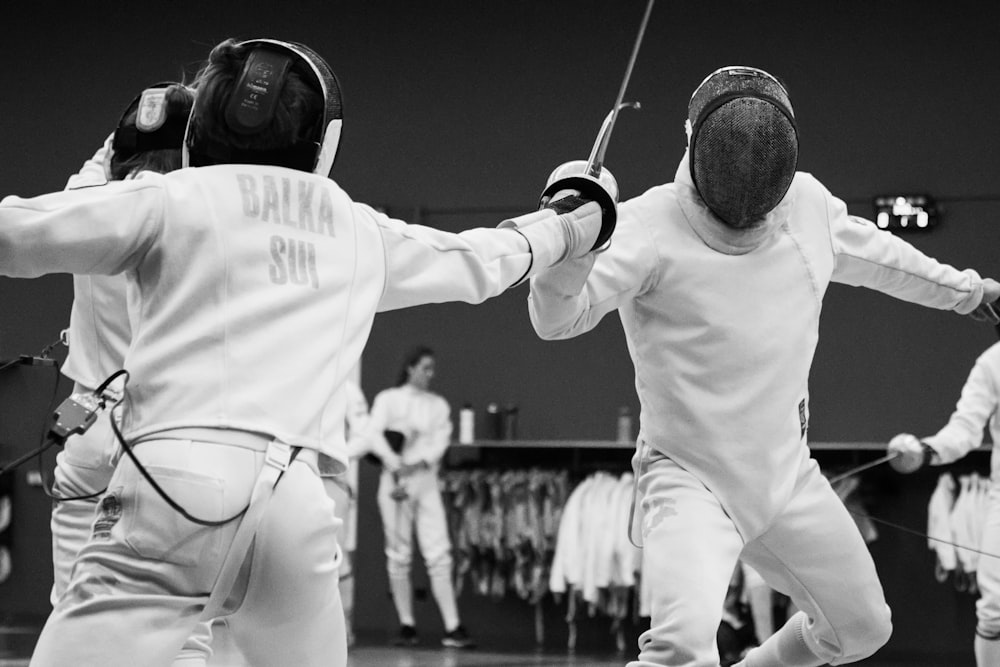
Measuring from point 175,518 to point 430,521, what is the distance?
235 inches

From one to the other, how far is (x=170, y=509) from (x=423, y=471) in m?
5.91

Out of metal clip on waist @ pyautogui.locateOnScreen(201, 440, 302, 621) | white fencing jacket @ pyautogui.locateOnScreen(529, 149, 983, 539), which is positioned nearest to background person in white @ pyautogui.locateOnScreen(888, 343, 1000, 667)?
white fencing jacket @ pyautogui.locateOnScreen(529, 149, 983, 539)

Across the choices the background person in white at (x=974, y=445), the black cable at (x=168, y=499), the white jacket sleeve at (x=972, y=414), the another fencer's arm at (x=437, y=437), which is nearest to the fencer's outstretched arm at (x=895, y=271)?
the background person in white at (x=974, y=445)

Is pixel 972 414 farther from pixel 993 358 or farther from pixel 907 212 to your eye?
pixel 907 212

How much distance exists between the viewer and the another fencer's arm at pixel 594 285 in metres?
2.48

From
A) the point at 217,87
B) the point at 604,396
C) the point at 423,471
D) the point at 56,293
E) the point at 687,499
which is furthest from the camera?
the point at 56,293

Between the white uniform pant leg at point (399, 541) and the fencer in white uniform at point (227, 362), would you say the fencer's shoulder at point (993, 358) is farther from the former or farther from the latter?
the fencer in white uniform at point (227, 362)

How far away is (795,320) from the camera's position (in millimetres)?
2803

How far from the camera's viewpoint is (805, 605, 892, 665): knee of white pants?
9.25ft

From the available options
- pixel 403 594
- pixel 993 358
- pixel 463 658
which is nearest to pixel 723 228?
pixel 993 358

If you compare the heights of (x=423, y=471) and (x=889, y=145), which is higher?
(x=889, y=145)

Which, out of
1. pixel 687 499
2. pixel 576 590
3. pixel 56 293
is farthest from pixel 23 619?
pixel 687 499

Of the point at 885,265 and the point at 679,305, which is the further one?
the point at 885,265

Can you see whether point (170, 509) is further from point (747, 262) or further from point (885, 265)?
point (885, 265)
